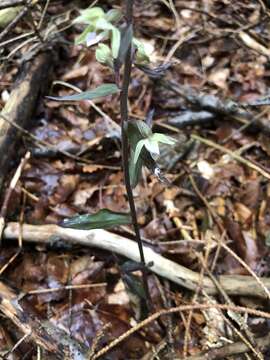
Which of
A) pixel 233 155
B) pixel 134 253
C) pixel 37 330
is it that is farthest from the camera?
pixel 233 155

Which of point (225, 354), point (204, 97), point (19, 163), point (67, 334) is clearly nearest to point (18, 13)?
point (19, 163)

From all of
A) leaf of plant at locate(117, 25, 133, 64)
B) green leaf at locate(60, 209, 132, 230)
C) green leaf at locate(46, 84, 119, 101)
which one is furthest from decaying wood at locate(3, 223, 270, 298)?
leaf of plant at locate(117, 25, 133, 64)

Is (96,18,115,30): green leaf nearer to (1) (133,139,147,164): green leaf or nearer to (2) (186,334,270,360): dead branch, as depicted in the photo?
(1) (133,139,147,164): green leaf

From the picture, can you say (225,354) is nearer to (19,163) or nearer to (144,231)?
(144,231)

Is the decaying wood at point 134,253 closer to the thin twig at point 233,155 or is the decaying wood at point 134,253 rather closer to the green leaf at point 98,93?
the thin twig at point 233,155

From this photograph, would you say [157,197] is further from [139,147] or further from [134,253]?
[139,147]

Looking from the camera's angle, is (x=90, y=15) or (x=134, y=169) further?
(x=134, y=169)

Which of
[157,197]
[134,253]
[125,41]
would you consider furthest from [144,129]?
[157,197]
